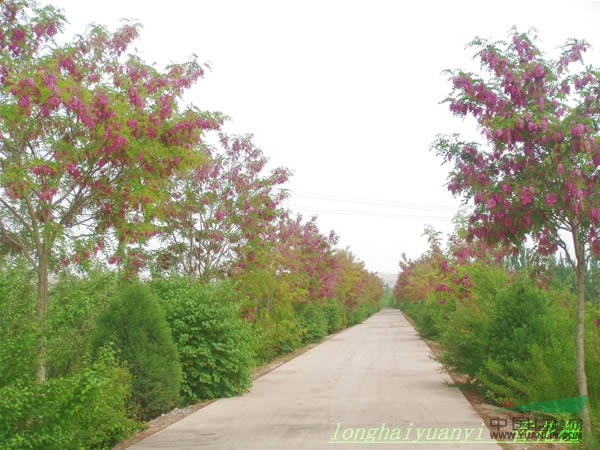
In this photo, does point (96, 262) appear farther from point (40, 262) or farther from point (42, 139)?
point (42, 139)

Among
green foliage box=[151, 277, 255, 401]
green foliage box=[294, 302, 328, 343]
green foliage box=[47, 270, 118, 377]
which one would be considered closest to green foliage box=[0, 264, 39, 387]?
green foliage box=[47, 270, 118, 377]

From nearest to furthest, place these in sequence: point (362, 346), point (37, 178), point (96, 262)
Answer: point (37, 178), point (96, 262), point (362, 346)

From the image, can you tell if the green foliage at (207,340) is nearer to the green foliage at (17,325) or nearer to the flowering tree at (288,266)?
the flowering tree at (288,266)

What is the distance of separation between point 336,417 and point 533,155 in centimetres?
451

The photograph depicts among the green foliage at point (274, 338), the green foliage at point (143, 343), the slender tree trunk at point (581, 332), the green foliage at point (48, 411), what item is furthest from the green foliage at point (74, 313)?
the green foliage at point (274, 338)

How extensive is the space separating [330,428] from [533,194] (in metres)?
3.91

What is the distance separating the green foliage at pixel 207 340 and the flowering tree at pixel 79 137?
2.86m

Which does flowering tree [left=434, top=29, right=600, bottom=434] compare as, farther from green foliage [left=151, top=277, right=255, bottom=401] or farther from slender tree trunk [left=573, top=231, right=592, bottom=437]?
green foliage [left=151, top=277, right=255, bottom=401]

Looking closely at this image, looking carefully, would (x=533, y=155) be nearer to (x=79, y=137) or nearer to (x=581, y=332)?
(x=581, y=332)

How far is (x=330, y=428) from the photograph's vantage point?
786 cm

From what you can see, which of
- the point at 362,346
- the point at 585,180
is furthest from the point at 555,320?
the point at 362,346

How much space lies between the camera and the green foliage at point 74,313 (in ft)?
24.8

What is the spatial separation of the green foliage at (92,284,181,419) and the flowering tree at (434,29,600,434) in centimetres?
470

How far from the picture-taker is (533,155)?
7055 mm
